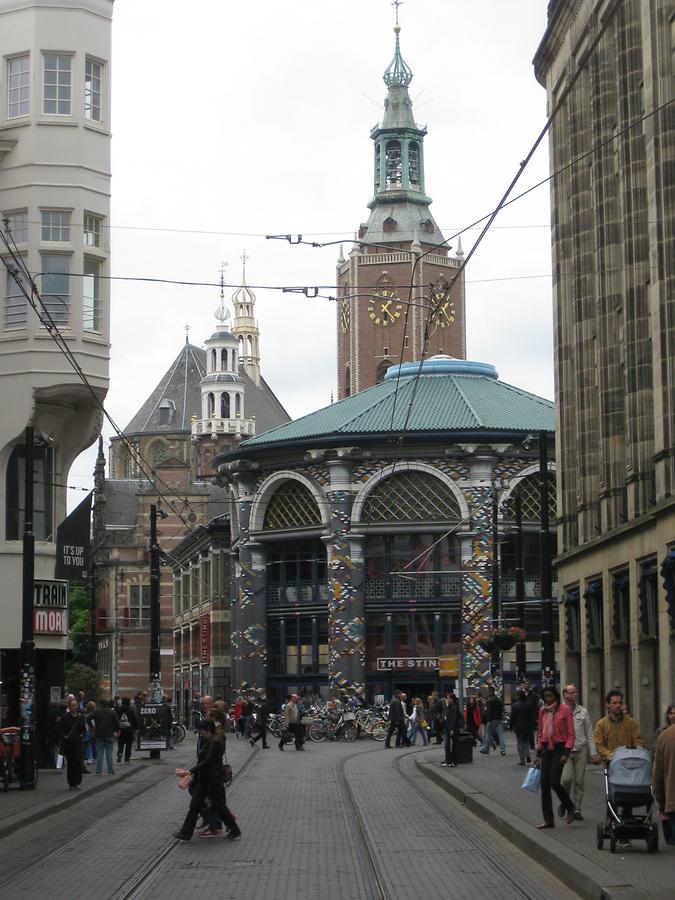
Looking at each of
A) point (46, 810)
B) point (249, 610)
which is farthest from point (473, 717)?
point (249, 610)

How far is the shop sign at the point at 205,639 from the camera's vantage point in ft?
290

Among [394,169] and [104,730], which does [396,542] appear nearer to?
[104,730]

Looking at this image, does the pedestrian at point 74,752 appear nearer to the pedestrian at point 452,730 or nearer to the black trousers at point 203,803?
the pedestrian at point 452,730

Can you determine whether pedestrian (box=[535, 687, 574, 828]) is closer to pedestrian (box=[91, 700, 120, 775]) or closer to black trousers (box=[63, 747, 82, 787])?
black trousers (box=[63, 747, 82, 787])

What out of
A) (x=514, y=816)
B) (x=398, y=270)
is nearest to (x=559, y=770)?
(x=514, y=816)

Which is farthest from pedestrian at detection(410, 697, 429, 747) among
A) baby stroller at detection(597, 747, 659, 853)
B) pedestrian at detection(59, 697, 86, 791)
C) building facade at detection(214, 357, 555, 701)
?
baby stroller at detection(597, 747, 659, 853)

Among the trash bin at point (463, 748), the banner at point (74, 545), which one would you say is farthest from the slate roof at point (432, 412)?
the banner at point (74, 545)

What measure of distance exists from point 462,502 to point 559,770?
51.0 metres

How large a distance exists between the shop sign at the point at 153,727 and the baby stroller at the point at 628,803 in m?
25.7

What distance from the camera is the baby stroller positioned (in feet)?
54.5

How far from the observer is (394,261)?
448 ft

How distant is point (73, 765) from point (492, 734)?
14476mm

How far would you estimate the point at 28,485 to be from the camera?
2947 cm

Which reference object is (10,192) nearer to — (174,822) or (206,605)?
(174,822)
